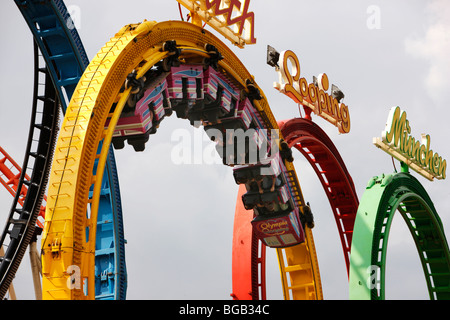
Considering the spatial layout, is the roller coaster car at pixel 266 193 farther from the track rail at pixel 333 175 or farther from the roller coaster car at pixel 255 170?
the track rail at pixel 333 175

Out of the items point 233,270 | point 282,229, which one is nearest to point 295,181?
point 282,229

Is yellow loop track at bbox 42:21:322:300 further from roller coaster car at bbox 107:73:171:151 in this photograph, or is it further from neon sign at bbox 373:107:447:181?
neon sign at bbox 373:107:447:181

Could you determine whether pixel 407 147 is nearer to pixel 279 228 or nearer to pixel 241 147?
pixel 279 228

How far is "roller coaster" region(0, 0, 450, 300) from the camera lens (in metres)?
9.33

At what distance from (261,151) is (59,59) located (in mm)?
4457

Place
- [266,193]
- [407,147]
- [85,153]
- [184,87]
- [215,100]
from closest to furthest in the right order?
[85,153]
[184,87]
[215,100]
[266,193]
[407,147]

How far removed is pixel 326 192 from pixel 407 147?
2.94 meters

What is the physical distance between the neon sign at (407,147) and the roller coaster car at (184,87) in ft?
21.5

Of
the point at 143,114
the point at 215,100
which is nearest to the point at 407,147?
the point at 215,100

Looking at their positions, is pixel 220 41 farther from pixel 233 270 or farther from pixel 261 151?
pixel 233 270

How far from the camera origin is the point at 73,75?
15.0 metres

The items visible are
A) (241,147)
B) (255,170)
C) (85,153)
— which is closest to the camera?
(85,153)

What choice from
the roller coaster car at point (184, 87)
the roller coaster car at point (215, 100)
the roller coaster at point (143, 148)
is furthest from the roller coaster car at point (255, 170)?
the roller coaster car at point (184, 87)

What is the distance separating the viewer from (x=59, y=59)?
14.9 metres
